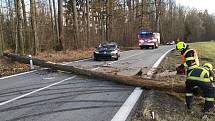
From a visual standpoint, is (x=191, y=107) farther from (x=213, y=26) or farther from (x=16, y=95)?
(x=213, y=26)

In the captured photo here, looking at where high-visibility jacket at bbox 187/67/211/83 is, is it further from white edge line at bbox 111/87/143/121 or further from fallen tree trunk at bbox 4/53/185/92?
white edge line at bbox 111/87/143/121

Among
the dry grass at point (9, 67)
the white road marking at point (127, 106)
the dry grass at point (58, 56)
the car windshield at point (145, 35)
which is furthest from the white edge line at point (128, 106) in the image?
the car windshield at point (145, 35)

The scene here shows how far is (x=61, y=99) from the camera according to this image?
34.7 ft

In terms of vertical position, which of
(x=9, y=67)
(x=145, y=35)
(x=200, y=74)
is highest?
(x=145, y=35)

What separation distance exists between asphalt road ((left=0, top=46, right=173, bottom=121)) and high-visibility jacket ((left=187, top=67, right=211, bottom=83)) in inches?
83.2

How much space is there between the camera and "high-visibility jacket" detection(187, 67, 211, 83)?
9.23 m

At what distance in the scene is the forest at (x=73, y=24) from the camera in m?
34.9

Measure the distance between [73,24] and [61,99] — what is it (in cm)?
3578

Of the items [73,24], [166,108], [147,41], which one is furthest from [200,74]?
[147,41]

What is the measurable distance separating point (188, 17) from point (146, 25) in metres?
47.4

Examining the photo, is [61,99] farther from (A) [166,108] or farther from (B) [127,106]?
(A) [166,108]

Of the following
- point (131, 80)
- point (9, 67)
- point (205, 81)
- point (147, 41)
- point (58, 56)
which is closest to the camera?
point (205, 81)

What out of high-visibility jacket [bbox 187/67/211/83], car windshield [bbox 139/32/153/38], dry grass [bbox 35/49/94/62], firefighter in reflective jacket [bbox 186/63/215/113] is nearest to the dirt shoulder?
firefighter in reflective jacket [bbox 186/63/215/113]

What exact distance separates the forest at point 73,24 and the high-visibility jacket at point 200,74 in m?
18.3
